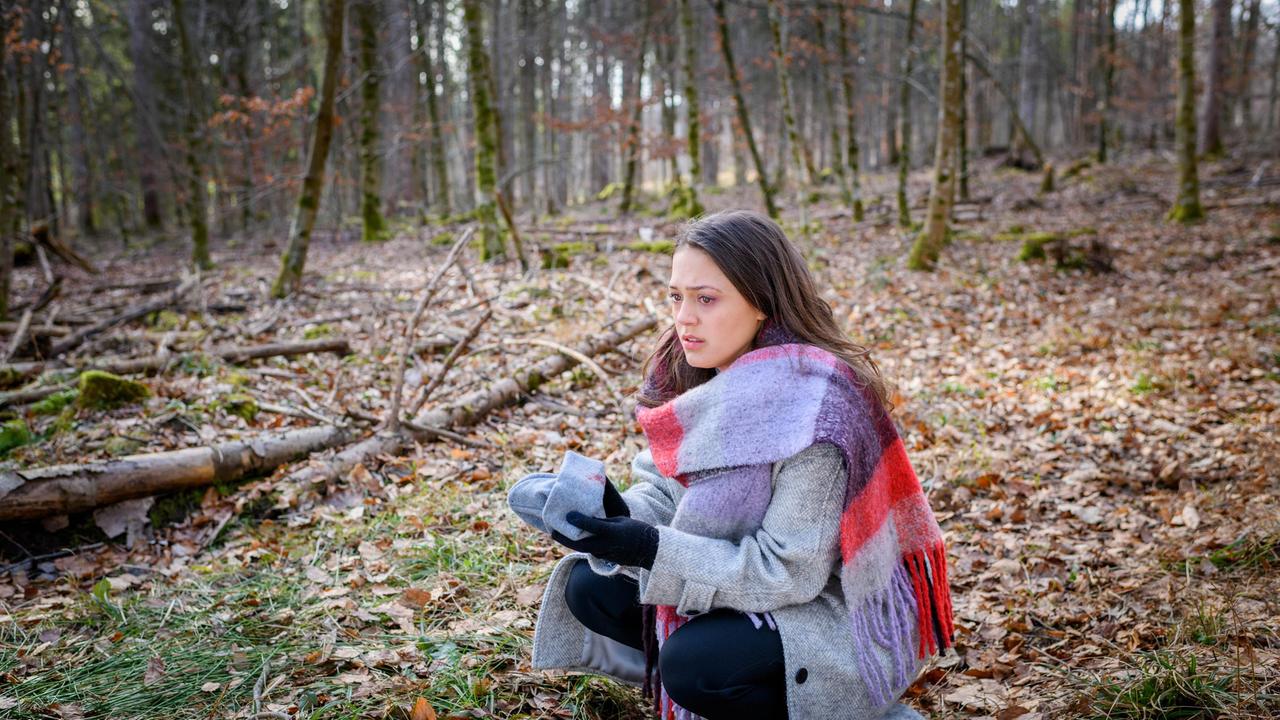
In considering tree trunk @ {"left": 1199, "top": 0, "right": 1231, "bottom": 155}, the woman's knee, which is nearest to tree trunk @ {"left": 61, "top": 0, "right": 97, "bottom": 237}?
the woman's knee

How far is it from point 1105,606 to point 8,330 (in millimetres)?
9897

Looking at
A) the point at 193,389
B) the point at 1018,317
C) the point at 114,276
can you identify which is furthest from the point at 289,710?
the point at 114,276

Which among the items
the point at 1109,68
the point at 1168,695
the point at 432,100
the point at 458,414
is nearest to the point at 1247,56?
the point at 1109,68

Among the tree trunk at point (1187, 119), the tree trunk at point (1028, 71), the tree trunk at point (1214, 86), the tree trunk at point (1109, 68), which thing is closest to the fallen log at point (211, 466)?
the tree trunk at point (1187, 119)

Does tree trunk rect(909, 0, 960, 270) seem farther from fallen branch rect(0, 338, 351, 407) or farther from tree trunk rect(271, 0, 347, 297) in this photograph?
tree trunk rect(271, 0, 347, 297)

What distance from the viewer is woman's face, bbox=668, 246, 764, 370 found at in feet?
6.80

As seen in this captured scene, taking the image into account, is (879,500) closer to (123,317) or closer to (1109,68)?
(123,317)

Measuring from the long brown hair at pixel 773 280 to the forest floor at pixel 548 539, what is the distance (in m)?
1.44

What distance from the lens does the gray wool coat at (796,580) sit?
188 cm

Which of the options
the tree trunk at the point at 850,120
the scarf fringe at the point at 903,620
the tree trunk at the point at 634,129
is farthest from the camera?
the tree trunk at the point at 634,129

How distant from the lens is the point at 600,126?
1986cm

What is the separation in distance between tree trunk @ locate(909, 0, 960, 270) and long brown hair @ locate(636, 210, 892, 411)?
9.05m

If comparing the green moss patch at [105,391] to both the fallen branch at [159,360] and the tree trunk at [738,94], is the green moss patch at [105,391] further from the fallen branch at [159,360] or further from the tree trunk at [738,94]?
the tree trunk at [738,94]

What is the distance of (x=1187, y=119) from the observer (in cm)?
1160
